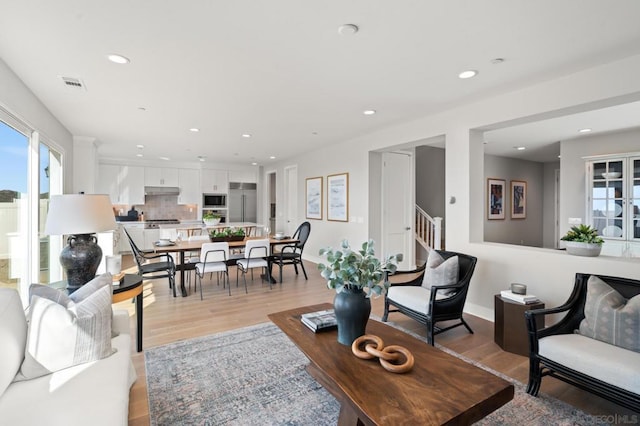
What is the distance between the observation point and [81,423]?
128cm

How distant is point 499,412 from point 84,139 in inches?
282

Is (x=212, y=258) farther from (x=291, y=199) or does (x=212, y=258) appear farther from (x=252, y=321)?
(x=291, y=199)

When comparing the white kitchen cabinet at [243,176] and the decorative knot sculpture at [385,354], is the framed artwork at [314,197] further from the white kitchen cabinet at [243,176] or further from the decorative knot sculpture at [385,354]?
the decorative knot sculpture at [385,354]

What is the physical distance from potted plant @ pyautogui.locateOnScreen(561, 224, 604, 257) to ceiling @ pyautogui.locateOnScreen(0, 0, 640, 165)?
1505 mm

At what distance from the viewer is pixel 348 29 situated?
2.13m

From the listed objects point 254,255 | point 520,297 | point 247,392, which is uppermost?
point 254,255

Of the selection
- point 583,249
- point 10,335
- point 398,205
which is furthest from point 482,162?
point 10,335

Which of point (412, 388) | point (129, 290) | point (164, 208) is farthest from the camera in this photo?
point (164, 208)

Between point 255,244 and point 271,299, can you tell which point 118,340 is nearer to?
point 271,299

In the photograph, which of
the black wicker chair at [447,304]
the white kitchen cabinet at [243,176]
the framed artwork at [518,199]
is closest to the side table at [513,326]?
the black wicker chair at [447,304]

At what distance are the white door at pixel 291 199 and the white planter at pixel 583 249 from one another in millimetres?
5838

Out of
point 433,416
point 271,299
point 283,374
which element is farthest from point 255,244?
point 433,416

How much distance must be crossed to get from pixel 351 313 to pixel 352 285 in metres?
0.17

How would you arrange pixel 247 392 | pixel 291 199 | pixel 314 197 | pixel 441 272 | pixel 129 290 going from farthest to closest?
pixel 291 199 → pixel 314 197 → pixel 441 272 → pixel 129 290 → pixel 247 392
